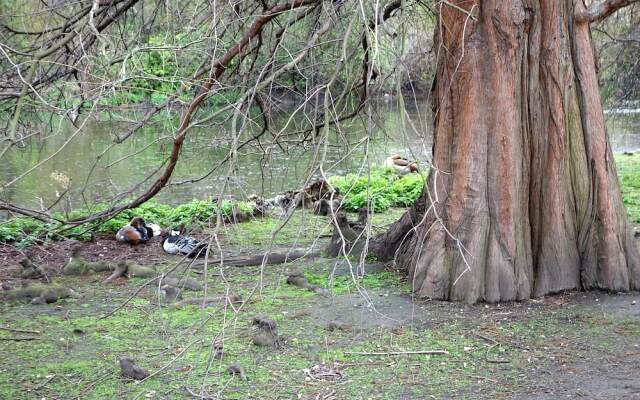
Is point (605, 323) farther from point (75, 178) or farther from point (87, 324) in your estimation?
point (75, 178)

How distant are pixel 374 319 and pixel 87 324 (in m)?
2.41

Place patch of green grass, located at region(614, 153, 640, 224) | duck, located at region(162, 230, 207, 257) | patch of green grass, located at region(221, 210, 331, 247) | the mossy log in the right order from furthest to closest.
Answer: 1. patch of green grass, located at region(614, 153, 640, 224)
2. patch of green grass, located at region(221, 210, 331, 247)
3. duck, located at region(162, 230, 207, 257)
4. the mossy log

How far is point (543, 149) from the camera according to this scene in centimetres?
729

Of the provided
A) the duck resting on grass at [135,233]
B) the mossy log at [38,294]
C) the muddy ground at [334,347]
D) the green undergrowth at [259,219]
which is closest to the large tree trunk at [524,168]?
the muddy ground at [334,347]

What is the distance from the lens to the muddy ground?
546 centimetres

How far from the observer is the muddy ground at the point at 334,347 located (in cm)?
546

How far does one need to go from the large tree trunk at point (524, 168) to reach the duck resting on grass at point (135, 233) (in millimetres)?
4442

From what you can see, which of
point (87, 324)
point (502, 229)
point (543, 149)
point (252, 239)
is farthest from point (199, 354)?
point (252, 239)

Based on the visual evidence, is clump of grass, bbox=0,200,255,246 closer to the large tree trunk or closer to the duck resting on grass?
the duck resting on grass

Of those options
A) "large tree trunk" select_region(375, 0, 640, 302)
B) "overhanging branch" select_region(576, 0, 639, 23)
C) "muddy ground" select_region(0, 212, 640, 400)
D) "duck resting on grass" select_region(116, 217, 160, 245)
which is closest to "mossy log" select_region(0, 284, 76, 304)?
"muddy ground" select_region(0, 212, 640, 400)

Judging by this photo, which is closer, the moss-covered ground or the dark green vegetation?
the moss-covered ground

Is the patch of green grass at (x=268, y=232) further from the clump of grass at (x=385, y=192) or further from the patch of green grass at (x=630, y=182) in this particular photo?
the patch of green grass at (x=630, y=182)

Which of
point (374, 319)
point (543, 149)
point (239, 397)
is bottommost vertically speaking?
point (239, 397)

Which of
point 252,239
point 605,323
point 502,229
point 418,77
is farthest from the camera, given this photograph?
point 252,239
